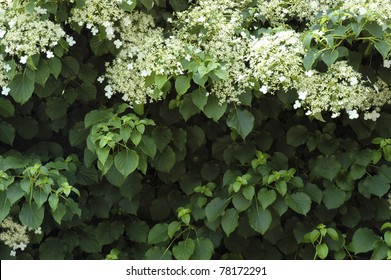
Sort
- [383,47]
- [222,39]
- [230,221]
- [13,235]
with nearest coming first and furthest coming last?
[383,47], [222,39], [230,221], [13,235]

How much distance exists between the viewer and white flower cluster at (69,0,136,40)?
3029mm

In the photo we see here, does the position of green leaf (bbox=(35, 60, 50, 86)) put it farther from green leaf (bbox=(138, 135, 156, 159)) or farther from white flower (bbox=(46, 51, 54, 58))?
green leaf (bbox=(138, 135, 156, 159))

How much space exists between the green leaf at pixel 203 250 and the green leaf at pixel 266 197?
0.37 m

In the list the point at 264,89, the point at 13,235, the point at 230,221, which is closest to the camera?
the point at 264,89

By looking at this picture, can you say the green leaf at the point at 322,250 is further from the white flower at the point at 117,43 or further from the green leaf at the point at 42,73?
the green leaf at the point at 42,73

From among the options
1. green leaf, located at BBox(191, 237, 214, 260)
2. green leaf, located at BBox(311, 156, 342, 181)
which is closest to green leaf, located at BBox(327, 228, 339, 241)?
green leaf, located at BBox(311, 156, 342, 181)

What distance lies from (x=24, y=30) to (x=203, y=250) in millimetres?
1366

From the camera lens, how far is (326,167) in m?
3.28

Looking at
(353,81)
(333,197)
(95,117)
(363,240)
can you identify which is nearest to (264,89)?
(353,81)

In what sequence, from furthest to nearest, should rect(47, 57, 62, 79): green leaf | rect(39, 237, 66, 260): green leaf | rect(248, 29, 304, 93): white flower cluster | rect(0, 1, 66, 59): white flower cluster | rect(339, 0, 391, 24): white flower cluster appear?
rect(39, 237, 66, 260): green leaf, rect(47, 57, 62, 79): green leaf, rect(0, 1, 66, 59): white flower cluster, rect(248, 29, 304, 93): white flower cluster, rect(339, 0, 391, 24): white flower cluster

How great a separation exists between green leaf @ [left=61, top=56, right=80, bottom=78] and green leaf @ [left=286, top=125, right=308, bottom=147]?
1.13 metres

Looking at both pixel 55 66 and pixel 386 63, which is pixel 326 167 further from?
pixel 55 66

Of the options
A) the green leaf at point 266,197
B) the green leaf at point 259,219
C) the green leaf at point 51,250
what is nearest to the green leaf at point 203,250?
the green leaf at point 259,219

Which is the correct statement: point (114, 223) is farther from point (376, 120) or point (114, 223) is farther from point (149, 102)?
point (376, 120)
